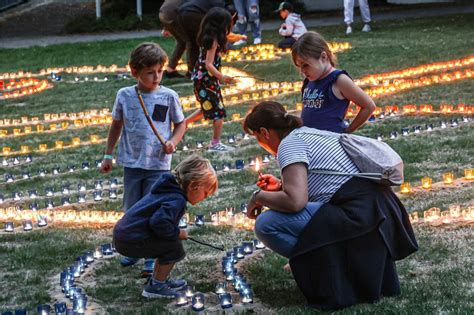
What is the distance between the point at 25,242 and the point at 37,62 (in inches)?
471

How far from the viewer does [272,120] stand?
226 inches

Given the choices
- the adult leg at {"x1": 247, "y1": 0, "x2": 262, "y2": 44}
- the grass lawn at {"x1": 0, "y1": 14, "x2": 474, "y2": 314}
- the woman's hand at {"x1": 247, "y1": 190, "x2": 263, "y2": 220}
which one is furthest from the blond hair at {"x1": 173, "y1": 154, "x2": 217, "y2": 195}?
the adult leg at {"x1": 247, "y1": 0, "x2": 262, "y2": 44}

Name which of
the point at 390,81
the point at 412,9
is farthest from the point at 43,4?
the point at 390,81

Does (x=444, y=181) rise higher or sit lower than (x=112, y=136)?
lower

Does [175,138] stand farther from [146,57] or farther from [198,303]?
[198,303]

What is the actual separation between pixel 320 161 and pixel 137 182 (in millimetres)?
1576

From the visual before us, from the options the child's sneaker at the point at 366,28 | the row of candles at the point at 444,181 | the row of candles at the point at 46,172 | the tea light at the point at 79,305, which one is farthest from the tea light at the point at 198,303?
the child's sneaker at the point at 366,28

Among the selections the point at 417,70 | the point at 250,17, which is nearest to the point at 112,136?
the point at 417,70

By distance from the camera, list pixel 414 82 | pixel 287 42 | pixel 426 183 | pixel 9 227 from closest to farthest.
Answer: pixel 9 227 → pixel 426 183 → pixel 414 82 → pixel 287 42

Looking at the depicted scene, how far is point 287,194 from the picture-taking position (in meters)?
5.54

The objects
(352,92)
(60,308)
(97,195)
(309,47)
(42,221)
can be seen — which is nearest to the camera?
(60,308)

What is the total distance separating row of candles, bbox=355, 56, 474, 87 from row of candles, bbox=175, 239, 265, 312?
767 cm

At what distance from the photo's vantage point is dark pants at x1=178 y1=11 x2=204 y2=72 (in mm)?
14617

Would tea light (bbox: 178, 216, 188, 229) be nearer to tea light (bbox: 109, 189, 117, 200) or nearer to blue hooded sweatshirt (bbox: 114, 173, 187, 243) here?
tea light (bbox: 109, 189, 117, 200)
